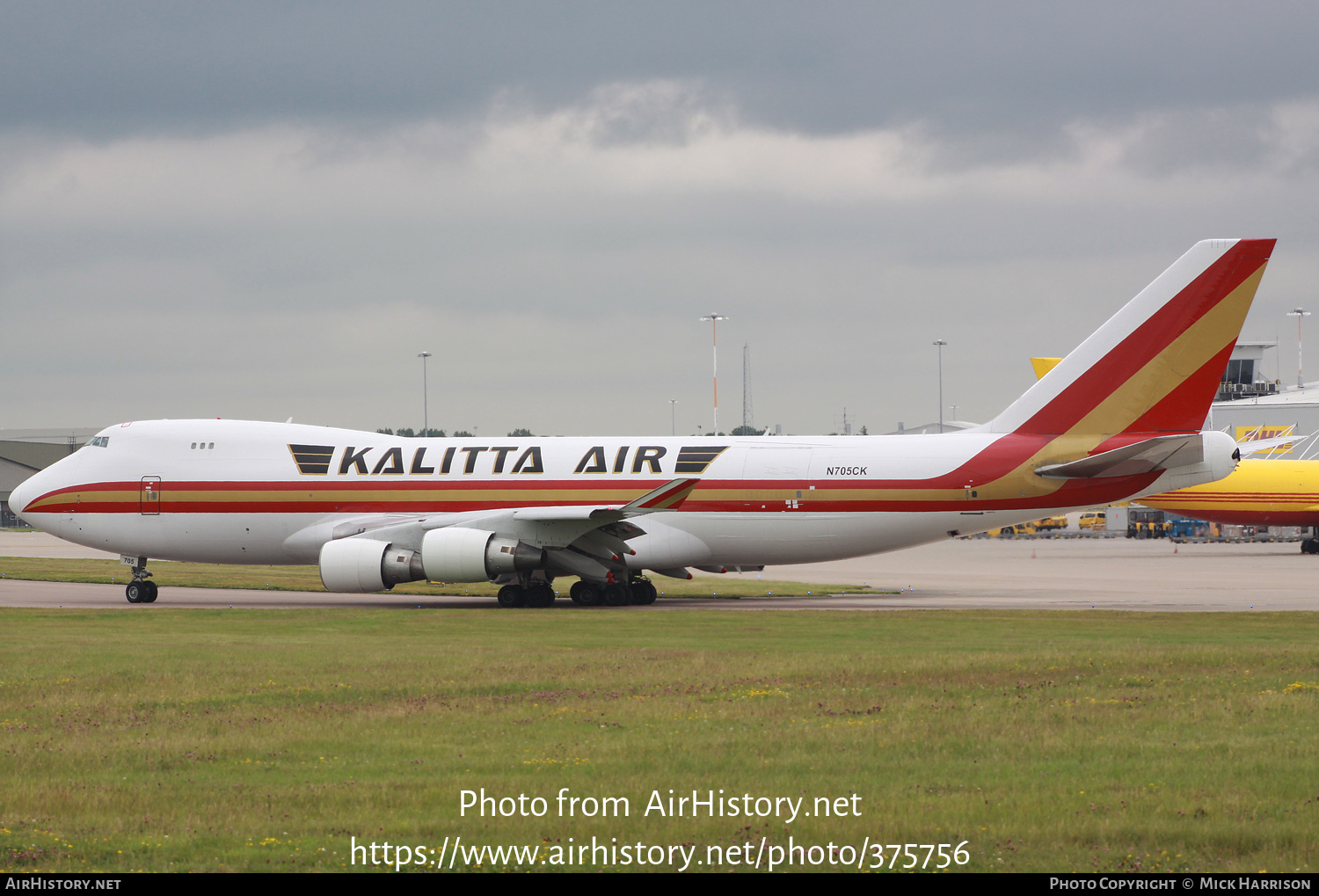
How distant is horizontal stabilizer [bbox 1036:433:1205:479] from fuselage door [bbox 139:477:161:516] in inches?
867

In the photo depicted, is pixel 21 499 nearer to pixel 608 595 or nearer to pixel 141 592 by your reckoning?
pixel 141 592

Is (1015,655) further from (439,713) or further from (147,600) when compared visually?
(147,600)

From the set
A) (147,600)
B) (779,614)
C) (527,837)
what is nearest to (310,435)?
(147,600)

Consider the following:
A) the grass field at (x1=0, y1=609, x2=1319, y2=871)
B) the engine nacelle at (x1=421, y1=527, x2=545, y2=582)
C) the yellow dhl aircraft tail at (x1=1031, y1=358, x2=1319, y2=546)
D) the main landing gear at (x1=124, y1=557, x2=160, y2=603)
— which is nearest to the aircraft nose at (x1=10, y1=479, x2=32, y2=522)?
the main landing gear at (x1=124, y1=557, x2=160, y2=603)

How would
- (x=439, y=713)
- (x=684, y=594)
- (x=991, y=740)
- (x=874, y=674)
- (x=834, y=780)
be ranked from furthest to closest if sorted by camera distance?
(x=684, y=594) → (x=874, y=674) → (x=439, y=713) → (x=991, y=740) → (x=834, y=780)

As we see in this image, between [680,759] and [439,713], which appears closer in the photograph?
[680,759]

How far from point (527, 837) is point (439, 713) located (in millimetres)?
5209

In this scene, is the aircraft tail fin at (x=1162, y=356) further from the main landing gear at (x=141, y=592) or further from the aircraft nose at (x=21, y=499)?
the aircraft nose at (x=21, y=499)

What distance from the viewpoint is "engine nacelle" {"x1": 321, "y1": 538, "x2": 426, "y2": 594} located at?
1165 inches

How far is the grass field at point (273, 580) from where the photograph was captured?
36438mm

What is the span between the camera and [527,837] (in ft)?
27.1

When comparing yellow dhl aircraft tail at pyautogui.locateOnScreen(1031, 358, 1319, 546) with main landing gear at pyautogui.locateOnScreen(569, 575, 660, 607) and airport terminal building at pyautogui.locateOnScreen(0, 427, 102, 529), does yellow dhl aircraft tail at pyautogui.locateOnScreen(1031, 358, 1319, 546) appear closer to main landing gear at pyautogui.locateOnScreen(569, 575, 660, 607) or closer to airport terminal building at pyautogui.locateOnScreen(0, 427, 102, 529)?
main landing gear at pyautogui.locateOnScreen(569, 575, 660, 607)

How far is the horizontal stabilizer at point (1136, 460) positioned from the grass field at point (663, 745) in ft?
25.8

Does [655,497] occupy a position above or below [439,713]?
above
